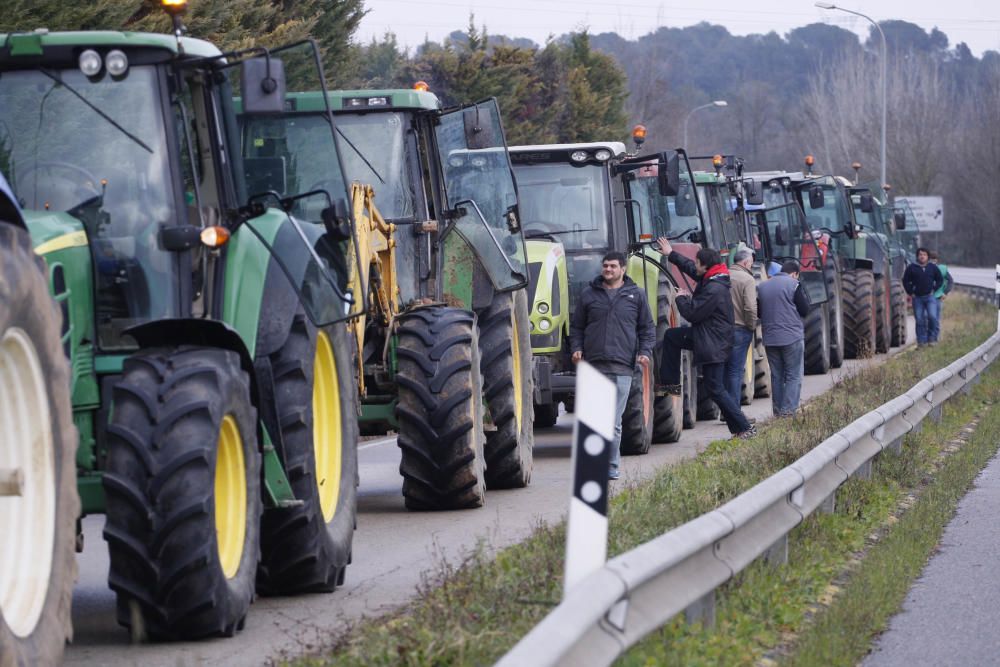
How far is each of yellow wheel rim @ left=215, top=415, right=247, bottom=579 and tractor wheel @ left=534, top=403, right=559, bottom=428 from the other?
1064 cm

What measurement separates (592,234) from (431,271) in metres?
3.99

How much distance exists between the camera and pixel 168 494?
684 cm

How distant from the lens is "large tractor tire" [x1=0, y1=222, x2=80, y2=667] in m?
5.71

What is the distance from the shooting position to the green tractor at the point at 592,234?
15.5 metres

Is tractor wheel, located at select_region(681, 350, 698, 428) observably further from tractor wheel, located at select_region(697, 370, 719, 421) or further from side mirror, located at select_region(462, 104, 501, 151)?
side mirror, located at select_region(462, 104, 501, 151)

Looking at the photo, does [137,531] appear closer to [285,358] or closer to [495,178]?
[285,358]

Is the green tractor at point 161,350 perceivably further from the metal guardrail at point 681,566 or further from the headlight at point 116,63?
the metal guardrail at point 681,566

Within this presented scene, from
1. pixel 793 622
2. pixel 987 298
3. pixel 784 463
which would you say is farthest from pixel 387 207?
pixel 987 298

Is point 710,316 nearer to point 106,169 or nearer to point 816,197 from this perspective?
point 106,169

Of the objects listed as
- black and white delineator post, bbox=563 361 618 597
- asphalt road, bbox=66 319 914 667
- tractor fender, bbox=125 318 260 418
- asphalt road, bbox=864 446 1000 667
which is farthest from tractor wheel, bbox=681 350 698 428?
black and white delineator post, bbox=563 361 618 597

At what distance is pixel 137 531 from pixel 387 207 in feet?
17.6

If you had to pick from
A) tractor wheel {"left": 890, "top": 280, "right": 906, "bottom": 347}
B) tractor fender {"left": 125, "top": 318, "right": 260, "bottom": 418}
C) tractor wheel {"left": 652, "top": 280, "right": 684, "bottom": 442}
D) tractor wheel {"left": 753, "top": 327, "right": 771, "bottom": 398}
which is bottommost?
tractor wheel {"left": 890, "top": 280, "right": 906, "bottom": 347}

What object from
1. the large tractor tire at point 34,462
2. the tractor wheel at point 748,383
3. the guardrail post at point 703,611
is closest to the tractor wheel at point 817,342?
the tractor wheel at point 748,383

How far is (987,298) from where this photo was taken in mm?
48031
